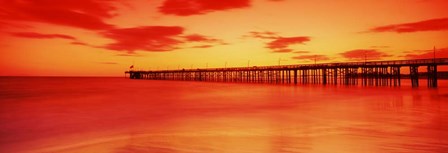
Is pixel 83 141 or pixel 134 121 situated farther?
pixel 134 121

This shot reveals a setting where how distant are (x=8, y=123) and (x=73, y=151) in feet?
19.2

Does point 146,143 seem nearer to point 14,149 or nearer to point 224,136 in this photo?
point 224,136

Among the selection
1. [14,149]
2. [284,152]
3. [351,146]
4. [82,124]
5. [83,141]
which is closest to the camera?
[284,152]

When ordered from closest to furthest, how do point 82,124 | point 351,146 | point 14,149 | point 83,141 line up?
point 351,146
point 14,149
point 83,141
point 82,124

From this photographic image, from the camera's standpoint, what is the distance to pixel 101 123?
34.6 feet

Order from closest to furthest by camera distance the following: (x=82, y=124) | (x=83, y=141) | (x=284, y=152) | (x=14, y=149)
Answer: (x=284, y=152) → (x=14, y=149) → (x=83, y=141) → (x=82, y=124)

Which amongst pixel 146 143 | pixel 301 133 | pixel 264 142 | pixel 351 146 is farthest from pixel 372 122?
pixel 146 143

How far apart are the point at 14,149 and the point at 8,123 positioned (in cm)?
470

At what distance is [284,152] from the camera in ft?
19.5

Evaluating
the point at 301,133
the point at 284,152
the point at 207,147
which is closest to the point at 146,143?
the point at 207,147

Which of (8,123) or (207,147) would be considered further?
(8,123)

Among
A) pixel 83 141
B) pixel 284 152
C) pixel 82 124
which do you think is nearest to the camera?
pixel 284 152

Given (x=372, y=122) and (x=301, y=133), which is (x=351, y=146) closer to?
(x=301, y=133)

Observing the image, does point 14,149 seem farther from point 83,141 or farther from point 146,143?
point 146,143
